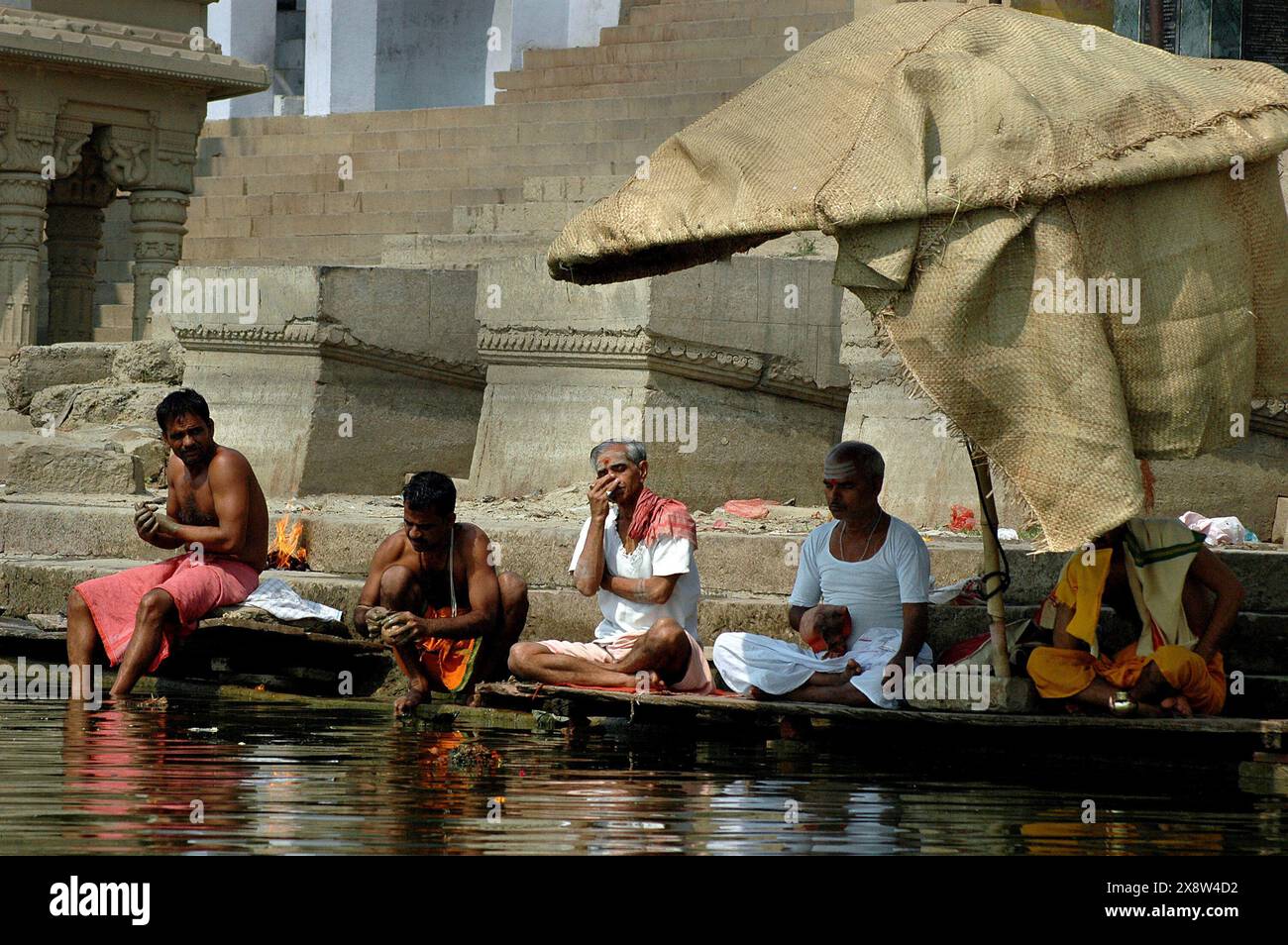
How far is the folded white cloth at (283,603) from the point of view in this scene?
898 centimetres

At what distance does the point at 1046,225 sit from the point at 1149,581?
59.8 inches

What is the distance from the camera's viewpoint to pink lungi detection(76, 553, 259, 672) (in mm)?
8945

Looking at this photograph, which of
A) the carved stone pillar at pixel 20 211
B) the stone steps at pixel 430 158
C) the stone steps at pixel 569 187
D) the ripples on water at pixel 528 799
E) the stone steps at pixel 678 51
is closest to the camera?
the ripples on water at pixel 528 799

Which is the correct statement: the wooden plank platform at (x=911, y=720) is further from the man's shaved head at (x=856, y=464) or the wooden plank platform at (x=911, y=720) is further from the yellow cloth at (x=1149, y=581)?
the man's shaved head at (x=856, y=464)

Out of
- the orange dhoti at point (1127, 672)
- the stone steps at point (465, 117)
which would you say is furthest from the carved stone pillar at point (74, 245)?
the orange dhoti at point (1127, 672)

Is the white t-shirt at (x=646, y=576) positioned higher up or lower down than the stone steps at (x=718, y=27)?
lower down

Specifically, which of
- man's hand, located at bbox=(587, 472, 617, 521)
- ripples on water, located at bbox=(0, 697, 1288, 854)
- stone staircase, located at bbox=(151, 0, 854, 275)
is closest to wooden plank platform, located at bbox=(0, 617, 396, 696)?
ripples on water, located at bbox=(0, 697, 1288, 854)

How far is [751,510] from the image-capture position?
33.8 ft

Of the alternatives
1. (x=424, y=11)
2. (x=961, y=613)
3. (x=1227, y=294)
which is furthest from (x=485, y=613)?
(x=424, y=11)

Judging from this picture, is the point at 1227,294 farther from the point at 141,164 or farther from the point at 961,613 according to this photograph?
the point at 141,164

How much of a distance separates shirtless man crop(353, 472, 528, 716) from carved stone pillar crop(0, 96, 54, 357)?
9007mm

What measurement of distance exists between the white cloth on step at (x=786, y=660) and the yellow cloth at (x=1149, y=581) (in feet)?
2.13

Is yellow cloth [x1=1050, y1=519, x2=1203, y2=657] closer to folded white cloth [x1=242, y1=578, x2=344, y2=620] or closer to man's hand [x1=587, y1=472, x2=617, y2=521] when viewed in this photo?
man's hand [x1=587, y1=472, x2=617, y2=521]


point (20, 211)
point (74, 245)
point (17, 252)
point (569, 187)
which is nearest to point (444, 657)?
point (569, 187)
